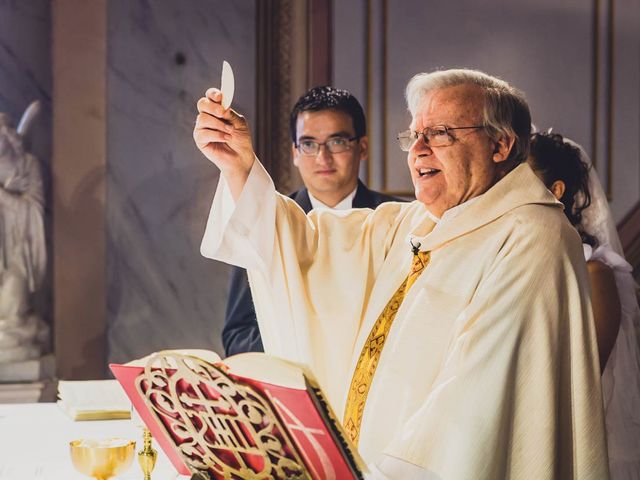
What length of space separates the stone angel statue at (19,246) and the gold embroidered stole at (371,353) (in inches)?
115

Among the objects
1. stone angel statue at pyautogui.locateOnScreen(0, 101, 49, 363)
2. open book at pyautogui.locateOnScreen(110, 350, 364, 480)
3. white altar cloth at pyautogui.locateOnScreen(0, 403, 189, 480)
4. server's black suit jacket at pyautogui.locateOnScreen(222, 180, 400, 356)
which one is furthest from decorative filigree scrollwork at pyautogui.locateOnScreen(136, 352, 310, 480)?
stone angel statue at pyautogui.locateOnScreen(0, 101, 49, 363)

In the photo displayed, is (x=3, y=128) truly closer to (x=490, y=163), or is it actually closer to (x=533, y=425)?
(x=490, y=163)

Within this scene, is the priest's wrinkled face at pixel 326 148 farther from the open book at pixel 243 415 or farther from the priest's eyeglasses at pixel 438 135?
the open book at pixel 243 415

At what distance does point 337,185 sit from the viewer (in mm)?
3479

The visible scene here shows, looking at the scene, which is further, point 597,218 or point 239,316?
point 239,316

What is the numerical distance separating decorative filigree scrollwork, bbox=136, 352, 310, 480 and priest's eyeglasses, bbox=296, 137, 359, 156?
6.12 feet

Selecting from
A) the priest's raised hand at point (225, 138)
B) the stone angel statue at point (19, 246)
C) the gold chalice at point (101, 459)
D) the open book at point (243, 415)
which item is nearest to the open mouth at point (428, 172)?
the priest's raised hand at point (225, 138)

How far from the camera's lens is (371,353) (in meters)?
2.32

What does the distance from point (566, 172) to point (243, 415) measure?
1.93 m

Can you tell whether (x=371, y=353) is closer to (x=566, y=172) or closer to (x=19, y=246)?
(x=566, y=172)

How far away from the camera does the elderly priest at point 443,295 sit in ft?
6.07

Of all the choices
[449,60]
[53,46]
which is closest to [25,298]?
[53,46]

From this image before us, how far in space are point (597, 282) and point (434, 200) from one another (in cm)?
93

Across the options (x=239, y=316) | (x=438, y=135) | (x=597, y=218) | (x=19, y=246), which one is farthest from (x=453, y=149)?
(x=19, y=246)
